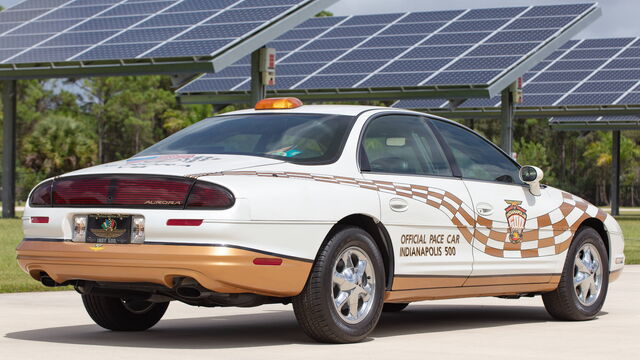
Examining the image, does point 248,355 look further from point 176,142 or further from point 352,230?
point 176,142

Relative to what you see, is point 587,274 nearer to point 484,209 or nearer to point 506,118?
point 484,209

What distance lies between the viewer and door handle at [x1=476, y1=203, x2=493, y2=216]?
28.5ft

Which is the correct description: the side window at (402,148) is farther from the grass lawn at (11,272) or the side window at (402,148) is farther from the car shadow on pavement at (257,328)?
the grass lawn at (11,272)

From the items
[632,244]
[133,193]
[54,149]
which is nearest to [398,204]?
[133,193]

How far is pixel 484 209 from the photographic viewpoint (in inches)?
344

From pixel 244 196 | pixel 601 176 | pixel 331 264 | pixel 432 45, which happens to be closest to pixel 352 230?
pixel 331 264

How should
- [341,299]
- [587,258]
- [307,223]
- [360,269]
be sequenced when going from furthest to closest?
[587,258] < [360,269] < [341,299] < [307,223]

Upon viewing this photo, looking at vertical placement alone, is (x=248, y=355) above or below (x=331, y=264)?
below

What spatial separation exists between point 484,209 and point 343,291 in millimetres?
1665

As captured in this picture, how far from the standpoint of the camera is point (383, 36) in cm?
2898

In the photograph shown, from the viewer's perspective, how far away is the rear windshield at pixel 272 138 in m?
7.82

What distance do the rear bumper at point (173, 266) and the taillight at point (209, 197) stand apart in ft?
0.78

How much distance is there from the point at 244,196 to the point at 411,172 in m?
1.77

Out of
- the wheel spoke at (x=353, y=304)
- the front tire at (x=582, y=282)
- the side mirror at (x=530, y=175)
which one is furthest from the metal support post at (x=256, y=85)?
the wheel spoke at (x=353, y=304)
